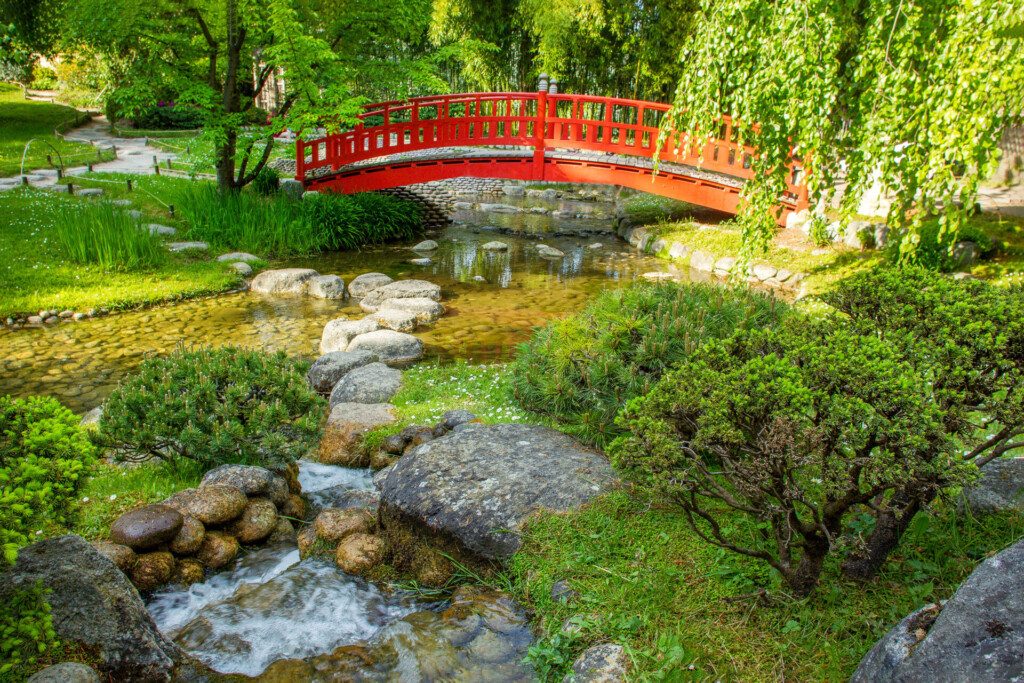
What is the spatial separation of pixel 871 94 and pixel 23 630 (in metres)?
6.11

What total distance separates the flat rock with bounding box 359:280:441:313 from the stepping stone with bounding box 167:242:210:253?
347cm

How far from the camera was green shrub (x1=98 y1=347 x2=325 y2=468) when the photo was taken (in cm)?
541

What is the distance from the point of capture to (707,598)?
368 cm

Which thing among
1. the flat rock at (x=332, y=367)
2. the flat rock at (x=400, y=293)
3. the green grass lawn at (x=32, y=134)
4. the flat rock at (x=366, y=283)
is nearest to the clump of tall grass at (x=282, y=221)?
the flat rock at (x=366, y=283)

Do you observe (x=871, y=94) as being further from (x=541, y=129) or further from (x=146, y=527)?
(x=541, y=129)

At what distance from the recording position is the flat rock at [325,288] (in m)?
12.0

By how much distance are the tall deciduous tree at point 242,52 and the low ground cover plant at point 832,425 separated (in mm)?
10547

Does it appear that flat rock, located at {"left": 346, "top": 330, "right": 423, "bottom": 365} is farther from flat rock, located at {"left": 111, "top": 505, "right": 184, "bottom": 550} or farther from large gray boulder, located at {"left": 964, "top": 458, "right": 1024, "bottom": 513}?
large gray boulder, located at {"left": 964, "top": 458, "right": 1024, "bottom": 513}

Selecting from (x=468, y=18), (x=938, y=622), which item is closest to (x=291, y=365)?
(x=938, y=622)

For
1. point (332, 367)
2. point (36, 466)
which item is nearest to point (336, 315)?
point (332, 367)

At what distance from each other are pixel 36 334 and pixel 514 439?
7679 mm

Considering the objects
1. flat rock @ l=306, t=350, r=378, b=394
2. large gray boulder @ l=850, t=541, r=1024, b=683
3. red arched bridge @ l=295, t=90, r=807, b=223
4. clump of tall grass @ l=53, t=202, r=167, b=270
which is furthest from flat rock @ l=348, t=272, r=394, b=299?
large gray boulder @ l=850, t=541, r=1024, b=683

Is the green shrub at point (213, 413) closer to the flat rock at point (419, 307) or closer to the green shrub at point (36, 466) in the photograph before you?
the green shrub at point (36, 466)

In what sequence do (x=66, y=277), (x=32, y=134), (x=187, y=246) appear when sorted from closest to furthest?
1. (x=66, y=277)
2. (x=187, y=246)
3. (x=32, y=134)
